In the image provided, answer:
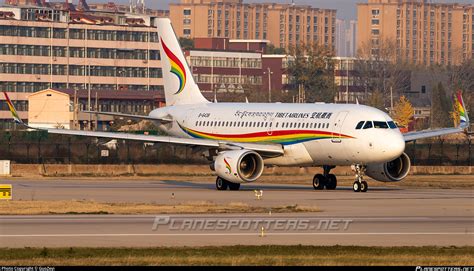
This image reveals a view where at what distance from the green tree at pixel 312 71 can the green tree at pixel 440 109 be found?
20.5 m

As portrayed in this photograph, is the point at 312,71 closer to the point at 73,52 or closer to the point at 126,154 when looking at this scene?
the point at 73,52

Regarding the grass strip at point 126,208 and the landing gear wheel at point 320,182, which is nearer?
the grass strip at point 126,208

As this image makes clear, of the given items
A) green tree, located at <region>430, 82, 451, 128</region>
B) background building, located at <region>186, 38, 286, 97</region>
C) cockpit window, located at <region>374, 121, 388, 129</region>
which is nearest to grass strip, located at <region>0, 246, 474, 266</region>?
cockpit window, located at <region>374, 121, 388, 129</region>

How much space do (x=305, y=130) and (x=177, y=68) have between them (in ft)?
38.4

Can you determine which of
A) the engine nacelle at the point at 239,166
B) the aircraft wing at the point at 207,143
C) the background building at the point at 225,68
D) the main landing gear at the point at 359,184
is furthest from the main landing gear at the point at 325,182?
the background building at the point at 225,68

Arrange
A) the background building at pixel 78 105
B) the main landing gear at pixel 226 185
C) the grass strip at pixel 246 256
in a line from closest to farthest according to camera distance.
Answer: the grass strip at pixel 246 256 → the main landing gear at pixel 226 185 → the background building at pixel 78 105

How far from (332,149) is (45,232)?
2324cm

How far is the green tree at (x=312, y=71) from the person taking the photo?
592ft

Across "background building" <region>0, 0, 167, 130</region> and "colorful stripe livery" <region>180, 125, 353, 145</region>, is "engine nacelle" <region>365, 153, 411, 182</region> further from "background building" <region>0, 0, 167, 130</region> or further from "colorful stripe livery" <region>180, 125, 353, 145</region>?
"background building" <region>0, 0, 167, 130</region>

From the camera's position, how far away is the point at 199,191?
54.0 m

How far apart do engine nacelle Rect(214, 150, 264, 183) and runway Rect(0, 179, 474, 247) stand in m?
0.79

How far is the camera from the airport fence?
75.8m

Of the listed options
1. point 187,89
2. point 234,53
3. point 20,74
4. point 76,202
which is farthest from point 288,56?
point 76,202

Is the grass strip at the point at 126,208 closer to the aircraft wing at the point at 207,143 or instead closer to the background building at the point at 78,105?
the aircraft wing at the point at 207,143
